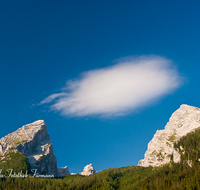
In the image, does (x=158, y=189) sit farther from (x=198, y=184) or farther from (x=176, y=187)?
(x=198, y=184)

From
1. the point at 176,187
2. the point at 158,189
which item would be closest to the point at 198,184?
Answer: the point at 176,187

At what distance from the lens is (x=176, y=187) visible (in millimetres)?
197625

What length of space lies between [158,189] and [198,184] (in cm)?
4130

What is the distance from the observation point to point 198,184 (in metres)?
194

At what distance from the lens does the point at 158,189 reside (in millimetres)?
199125

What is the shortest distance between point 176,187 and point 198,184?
881 inches

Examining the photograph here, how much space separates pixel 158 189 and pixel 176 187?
19.0 m
